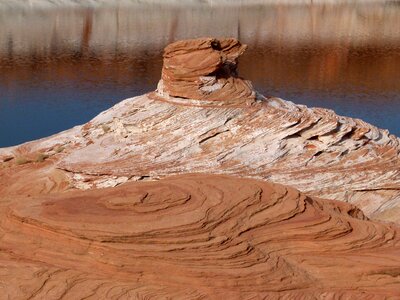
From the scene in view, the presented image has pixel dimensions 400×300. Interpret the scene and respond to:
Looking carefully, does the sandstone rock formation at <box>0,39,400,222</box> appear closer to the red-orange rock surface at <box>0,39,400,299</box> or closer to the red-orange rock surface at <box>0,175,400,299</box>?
the red-orange rock surface at <box>0,39,400,299</box>

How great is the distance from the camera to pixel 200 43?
14641 mm

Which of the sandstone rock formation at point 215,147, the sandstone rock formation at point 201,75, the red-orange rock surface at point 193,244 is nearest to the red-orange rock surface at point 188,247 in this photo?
the red-orange rock surface at point 193,244

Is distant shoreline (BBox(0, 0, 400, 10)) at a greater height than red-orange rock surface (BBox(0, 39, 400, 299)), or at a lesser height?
lesser

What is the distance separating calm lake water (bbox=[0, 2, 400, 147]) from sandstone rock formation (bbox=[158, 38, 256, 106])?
922 centimetres

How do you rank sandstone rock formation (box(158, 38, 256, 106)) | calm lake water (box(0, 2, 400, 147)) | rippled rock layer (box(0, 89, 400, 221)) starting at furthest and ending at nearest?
calm lake water (box(0, 2, 400, 147))
sandstone rock formation (box(158, 38, 256, 106))
rippled rock layer (box(0, 89, 400, 221))

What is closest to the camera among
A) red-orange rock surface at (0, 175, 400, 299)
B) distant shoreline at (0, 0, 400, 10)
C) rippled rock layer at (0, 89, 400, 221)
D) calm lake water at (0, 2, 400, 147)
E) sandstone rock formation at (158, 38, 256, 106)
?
red-orange rock surface at (0, 175, 400, 299)

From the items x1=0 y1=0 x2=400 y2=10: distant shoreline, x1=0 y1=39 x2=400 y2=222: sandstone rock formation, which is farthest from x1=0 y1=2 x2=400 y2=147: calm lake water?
x1=0 y1=39 x2=400 y2=222: sandstone rock formation

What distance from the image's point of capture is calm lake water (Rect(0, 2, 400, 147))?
27609mm

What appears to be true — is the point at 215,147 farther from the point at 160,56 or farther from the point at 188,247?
the point at 160,56

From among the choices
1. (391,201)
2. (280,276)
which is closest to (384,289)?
(280,276)

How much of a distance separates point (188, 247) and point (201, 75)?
8.92 meters

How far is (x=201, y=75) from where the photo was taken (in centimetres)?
1452

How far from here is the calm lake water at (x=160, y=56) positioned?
90.6 feet

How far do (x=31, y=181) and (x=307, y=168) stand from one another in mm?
5014
